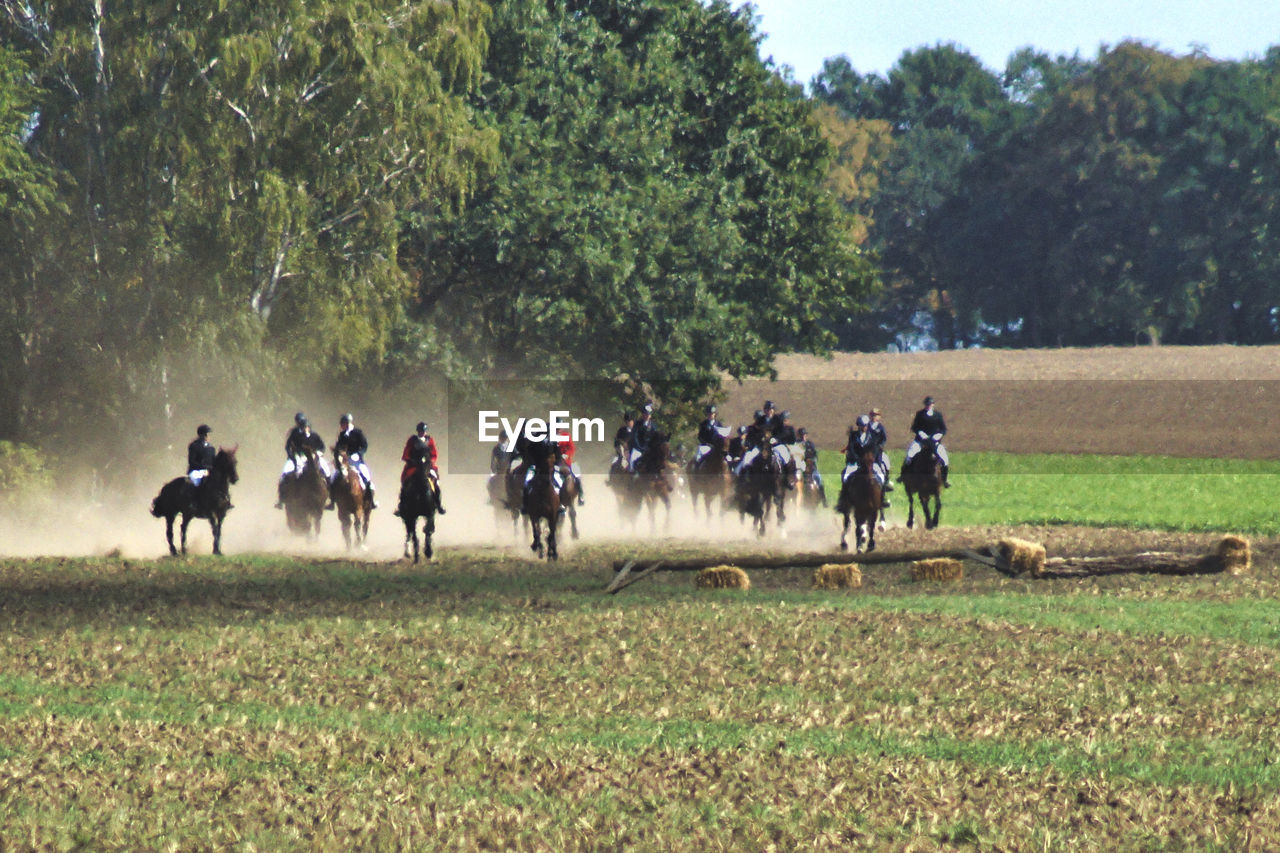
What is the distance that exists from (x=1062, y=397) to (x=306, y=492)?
6405 cm

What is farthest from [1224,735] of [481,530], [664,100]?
[664,100]

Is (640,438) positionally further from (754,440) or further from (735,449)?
(754,440)

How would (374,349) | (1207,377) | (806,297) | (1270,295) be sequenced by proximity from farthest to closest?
1. (1270,295)
2. (1207,377)
3. (806,297)
4. (374,349)

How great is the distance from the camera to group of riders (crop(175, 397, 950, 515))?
2928 cm

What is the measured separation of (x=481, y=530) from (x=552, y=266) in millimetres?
11184

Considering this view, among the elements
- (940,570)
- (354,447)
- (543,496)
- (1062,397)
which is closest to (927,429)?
(543,496)

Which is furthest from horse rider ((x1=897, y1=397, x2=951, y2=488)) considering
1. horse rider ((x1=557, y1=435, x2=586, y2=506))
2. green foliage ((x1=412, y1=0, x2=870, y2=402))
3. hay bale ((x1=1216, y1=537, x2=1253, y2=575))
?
green foliage ((x1=412, y1=0, x2=870, y2=402))

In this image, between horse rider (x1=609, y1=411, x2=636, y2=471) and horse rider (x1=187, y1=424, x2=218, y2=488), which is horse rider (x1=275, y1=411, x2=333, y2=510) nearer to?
horse rider (x1=187, y1=424, x2=218, y2=488)

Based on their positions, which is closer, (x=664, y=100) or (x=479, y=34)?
(x=479, y=34)

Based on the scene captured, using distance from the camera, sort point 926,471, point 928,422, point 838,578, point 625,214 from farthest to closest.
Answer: point 625,214 < point 926,471 < point 928,422 < point 838,578

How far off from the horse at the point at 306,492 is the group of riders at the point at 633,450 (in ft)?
0.15

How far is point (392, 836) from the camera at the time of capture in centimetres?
945

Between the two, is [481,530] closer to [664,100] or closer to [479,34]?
[479,34]

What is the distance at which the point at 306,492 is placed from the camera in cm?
3200
